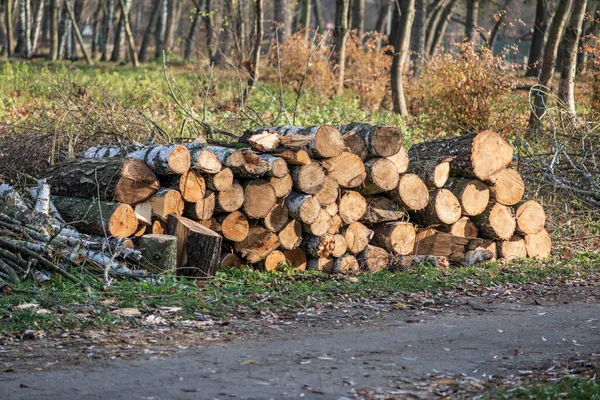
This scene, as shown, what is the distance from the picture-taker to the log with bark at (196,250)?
8.38 metres

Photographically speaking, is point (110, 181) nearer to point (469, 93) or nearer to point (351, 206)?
point (351, 206)

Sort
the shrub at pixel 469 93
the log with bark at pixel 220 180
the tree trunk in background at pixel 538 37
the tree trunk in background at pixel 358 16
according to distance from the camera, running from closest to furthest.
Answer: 1. the log with bark at pixel 220 180
2. the shrub at pixel 469 93
3. the tree trunk in background at pixel 358 16
4. the tree trunk in background at pixel 538 37

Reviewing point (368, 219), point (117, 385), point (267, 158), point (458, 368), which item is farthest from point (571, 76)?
point (117, 385)

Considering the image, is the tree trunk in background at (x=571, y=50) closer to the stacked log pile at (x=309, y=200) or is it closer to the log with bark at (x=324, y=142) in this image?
the stacked log pile at (x=309, y=200)

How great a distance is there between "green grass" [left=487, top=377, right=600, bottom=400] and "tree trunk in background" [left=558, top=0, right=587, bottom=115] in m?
11.1

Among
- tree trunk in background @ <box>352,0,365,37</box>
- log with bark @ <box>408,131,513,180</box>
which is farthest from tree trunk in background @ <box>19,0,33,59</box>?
log with bark @ <box>408,131,513,180</box>

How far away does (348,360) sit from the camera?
18.8ft

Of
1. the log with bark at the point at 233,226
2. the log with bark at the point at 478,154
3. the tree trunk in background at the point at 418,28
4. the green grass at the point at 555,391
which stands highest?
the tree trunk in background at the point at 418,28

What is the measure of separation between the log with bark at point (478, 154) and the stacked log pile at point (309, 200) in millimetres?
15

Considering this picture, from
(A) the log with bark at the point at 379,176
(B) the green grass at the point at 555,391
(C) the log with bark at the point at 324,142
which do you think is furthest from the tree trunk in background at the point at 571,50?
(B) the green grass at the point at 555,391

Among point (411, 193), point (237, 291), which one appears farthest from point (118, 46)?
point (237, 291)

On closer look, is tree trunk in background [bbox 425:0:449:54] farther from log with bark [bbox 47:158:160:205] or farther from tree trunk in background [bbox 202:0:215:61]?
log with bark [bbox 47:158:160:205]

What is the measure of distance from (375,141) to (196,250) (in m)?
2.47

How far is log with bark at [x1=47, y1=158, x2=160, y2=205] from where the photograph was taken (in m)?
8.52
